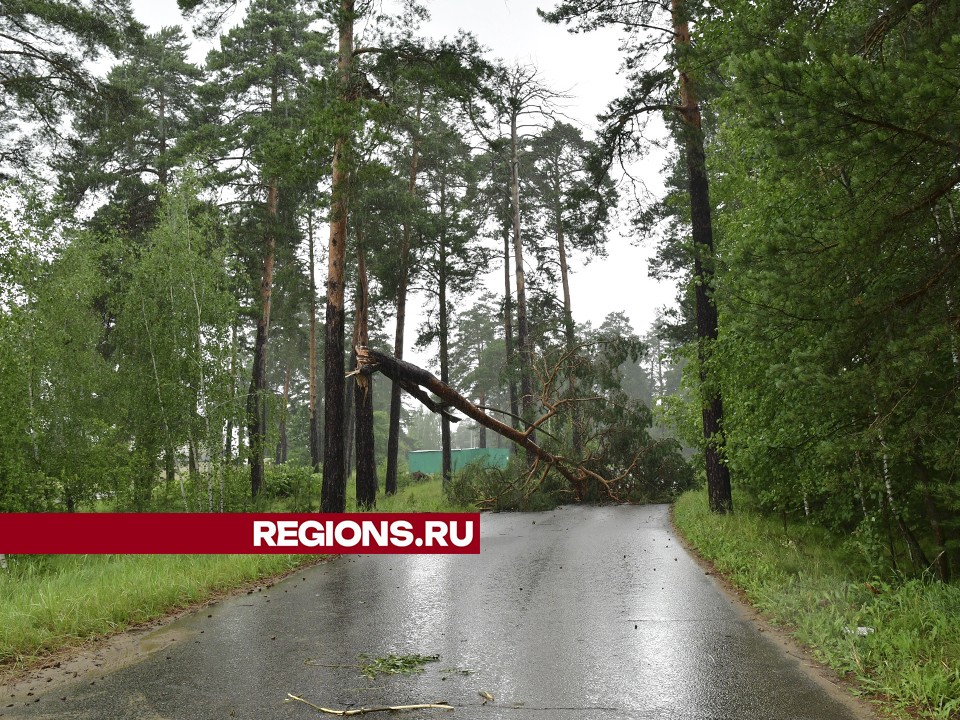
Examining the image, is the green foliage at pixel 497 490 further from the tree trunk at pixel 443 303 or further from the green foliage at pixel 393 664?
the green foliage at pixel 393 664

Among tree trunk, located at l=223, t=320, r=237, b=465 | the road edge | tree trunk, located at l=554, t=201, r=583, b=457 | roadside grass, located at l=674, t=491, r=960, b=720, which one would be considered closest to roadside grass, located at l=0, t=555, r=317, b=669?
tree trunk, located at l=223, t=320, r=237, b=465

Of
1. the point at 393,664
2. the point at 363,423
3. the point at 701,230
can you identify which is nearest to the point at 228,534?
the point at 363,423

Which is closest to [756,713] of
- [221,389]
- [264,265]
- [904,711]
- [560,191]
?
[904,711]

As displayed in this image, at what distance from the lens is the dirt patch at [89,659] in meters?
5.13

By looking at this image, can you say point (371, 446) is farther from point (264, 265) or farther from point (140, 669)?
point (140, 669)

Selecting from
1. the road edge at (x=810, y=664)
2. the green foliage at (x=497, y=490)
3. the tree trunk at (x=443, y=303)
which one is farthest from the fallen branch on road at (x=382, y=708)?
the tree trunk at (x=443, y=303)

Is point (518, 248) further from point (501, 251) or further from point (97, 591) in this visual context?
point (97, 591)

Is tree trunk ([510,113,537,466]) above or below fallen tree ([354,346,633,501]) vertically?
above

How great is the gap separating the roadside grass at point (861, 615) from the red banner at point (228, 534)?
5138mm

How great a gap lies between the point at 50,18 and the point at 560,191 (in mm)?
23892

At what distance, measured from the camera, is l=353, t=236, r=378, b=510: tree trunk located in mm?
16688

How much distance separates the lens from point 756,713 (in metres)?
4.33

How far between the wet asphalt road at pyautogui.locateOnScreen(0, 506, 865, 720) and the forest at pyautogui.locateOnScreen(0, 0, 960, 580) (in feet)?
7.84

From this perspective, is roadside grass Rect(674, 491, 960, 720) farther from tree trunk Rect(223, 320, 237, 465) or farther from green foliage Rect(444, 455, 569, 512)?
green foliage Rect(444, 455, 569, 512)
